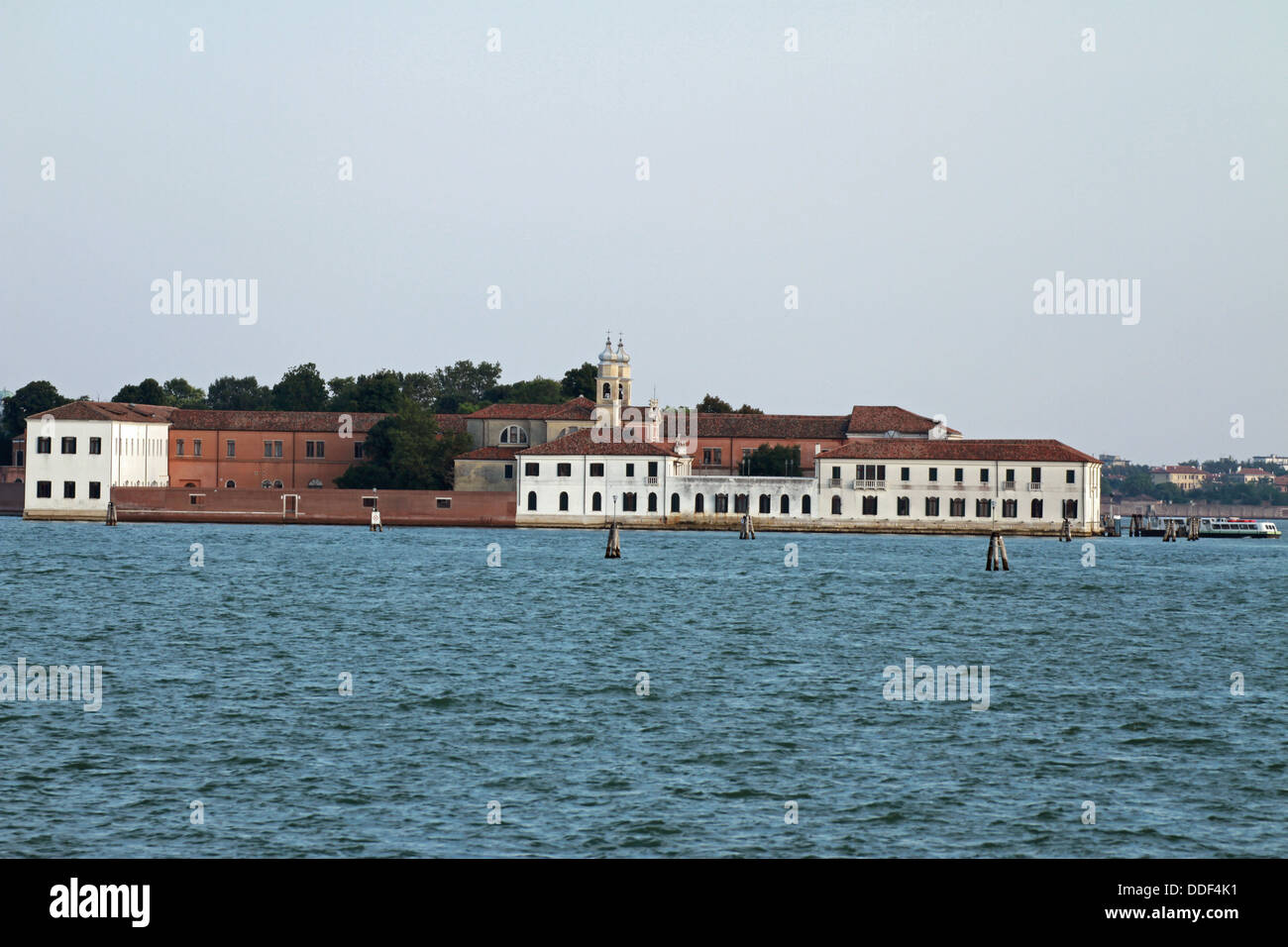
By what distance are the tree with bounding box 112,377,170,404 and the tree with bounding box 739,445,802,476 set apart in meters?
44.9

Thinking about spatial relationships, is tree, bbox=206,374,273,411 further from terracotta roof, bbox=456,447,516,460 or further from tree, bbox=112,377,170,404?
terracotta roof, bbox=456,447,516,460

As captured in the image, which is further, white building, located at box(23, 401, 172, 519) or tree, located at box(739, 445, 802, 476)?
tree, located at box(739, 445, 802, 476)

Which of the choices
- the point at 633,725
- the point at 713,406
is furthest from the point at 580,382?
the point at 633,725

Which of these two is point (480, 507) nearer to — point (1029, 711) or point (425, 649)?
point (425, 649)

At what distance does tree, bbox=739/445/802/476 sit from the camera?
263 ft

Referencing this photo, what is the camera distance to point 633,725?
17125 millimetres

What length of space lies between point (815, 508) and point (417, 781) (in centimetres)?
6229

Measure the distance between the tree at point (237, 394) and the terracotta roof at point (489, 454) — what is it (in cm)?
4381

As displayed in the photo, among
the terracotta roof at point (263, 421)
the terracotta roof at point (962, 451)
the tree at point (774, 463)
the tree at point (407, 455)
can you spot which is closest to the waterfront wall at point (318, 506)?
the tree at point (407, 455)

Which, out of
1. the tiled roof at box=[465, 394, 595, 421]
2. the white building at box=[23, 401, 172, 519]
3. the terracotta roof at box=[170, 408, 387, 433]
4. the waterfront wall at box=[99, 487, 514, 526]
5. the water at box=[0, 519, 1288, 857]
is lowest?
the water at box=[0, 519, 1288, 857]

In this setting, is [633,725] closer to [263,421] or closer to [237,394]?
[263,421]

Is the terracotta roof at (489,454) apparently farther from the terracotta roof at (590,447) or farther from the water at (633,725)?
the water at (633,725)

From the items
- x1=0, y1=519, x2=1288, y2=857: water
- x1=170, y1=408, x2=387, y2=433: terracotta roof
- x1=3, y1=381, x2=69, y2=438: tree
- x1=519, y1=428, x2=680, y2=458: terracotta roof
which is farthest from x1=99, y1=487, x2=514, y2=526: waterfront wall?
x1=0, y1=519, x2=1288, y2=857: water

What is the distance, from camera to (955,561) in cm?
5478
